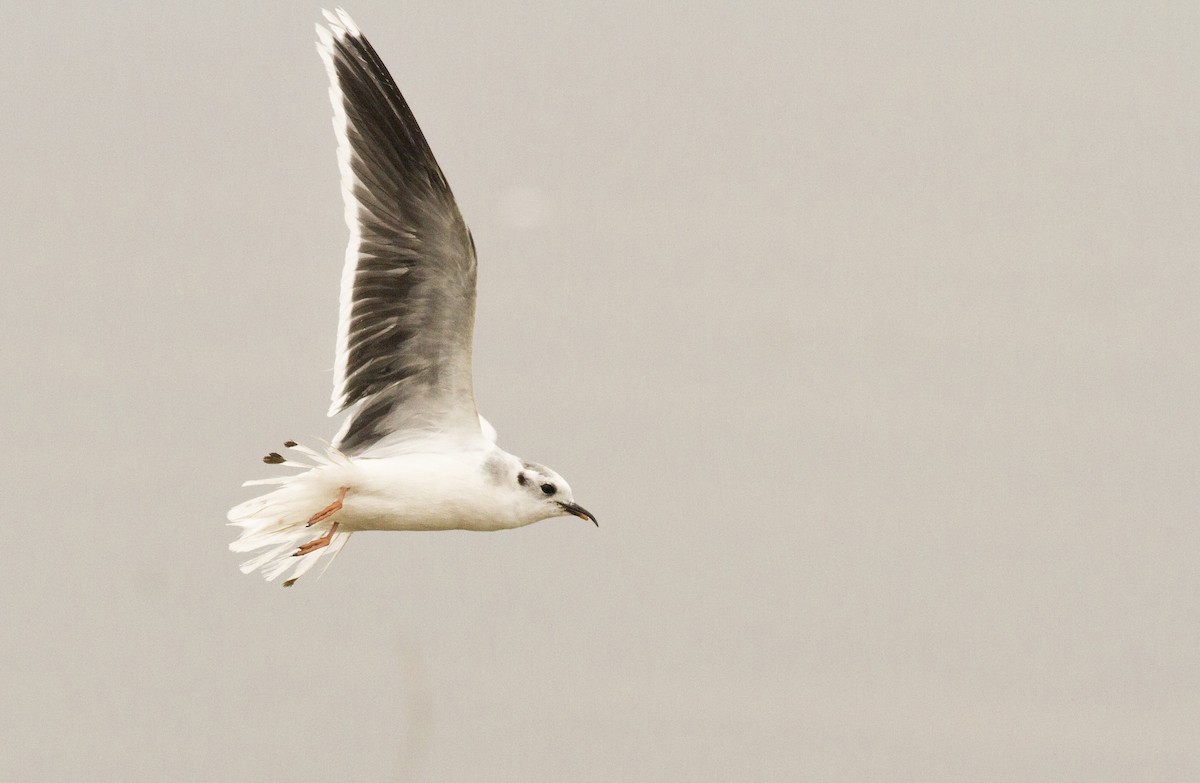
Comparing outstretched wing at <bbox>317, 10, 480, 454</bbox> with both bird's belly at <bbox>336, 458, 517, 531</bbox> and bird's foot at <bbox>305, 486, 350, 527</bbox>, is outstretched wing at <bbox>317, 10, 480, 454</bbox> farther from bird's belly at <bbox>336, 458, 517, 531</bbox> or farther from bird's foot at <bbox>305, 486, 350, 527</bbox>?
bird's foot at <bbox>305, 486, 350, 527</bbox>

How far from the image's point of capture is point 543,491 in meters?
8.09

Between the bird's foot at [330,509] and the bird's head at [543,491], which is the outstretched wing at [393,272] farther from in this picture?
the bird's foot at [330,509]

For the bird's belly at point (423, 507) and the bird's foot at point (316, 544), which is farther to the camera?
the bird's foot at point (316, 544)

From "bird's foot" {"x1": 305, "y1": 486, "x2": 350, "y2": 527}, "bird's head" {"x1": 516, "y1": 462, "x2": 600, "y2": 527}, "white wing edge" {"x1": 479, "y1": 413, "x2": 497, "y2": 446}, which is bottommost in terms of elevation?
"bird's foot" {"x1": 305, "y1": 486, "x2": 350, "y2": 527}

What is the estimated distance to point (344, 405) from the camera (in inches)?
326

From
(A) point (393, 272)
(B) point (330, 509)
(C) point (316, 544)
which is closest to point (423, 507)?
(B) point (330, 509)

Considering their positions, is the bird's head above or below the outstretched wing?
below

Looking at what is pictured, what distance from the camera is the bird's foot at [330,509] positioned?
25.6 feet

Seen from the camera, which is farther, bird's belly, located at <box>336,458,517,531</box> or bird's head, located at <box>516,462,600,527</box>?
bird's head, located at <box>516,462,600,527</box>

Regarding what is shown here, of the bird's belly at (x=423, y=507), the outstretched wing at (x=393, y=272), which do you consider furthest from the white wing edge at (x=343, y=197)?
the bird's belly at (x=423, y=507)

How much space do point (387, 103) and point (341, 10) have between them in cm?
45

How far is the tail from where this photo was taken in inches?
307

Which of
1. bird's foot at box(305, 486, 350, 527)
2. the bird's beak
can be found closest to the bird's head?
the bird's beak

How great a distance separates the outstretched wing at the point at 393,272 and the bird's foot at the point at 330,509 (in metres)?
0.48
